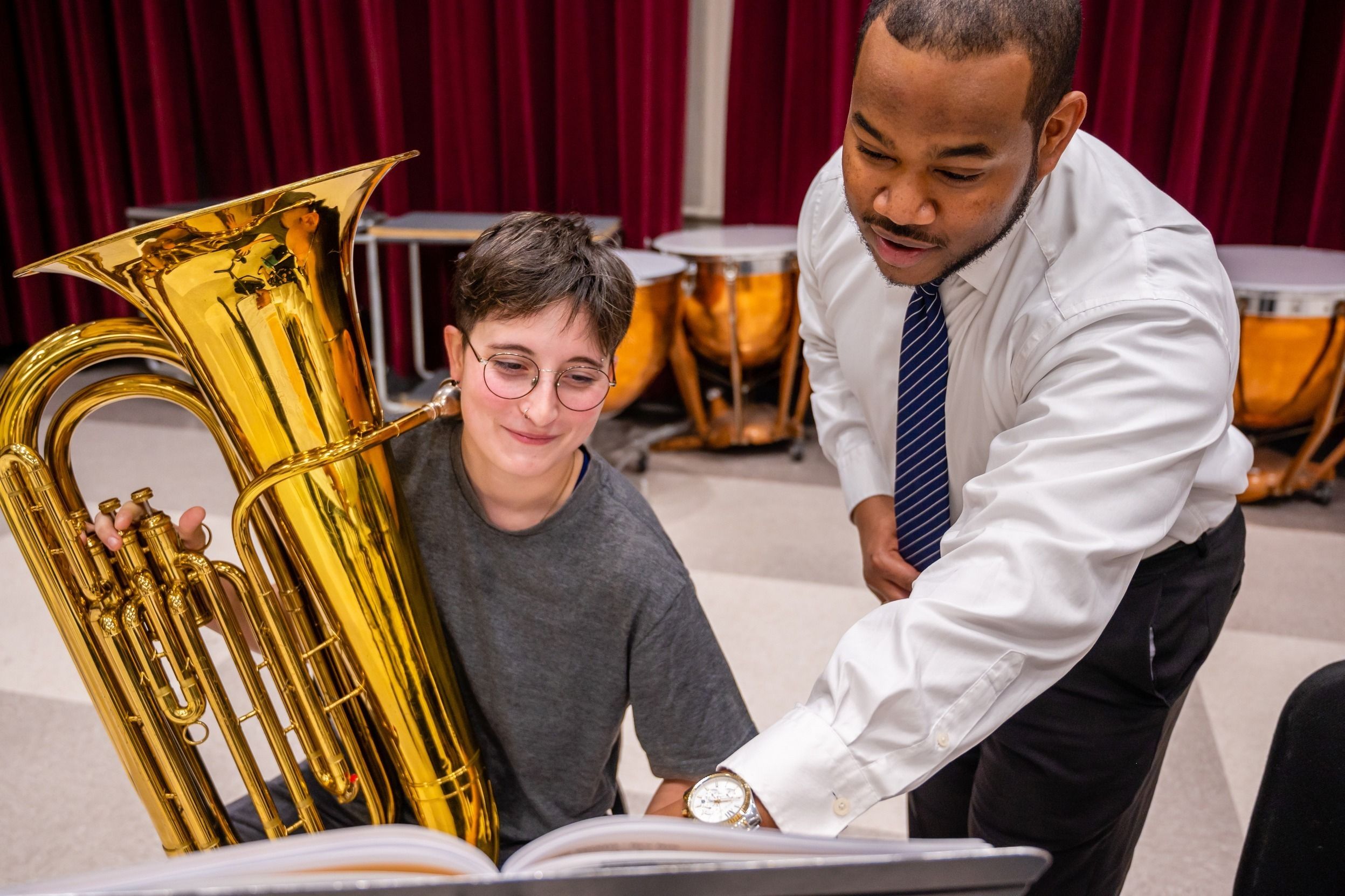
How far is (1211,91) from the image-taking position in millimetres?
3164

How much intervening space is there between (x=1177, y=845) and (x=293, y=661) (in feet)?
5.26

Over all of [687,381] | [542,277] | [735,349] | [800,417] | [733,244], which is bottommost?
[800,417]

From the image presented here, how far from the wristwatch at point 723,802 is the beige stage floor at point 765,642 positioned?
17.9 inches

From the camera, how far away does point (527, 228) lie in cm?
111

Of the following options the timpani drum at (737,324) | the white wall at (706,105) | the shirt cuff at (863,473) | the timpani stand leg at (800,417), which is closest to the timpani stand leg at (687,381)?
the timpani drum at (737,324)

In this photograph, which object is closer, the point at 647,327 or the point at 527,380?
the point at 527,380

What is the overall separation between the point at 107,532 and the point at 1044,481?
0.86 m

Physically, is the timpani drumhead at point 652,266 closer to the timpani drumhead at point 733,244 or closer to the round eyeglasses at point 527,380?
the timpani drumhead at point 733,244

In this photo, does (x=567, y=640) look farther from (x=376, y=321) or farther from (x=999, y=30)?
(x=376, y=321)

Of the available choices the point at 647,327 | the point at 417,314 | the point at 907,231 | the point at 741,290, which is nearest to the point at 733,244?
the point at 741,290

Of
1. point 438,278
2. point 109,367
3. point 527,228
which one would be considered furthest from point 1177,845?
point 109,367

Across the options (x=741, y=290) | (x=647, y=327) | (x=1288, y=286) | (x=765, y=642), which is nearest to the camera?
(x=765, y=642)

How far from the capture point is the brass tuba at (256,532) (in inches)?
34.4

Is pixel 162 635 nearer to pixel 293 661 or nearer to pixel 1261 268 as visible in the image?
pixel 293 661
